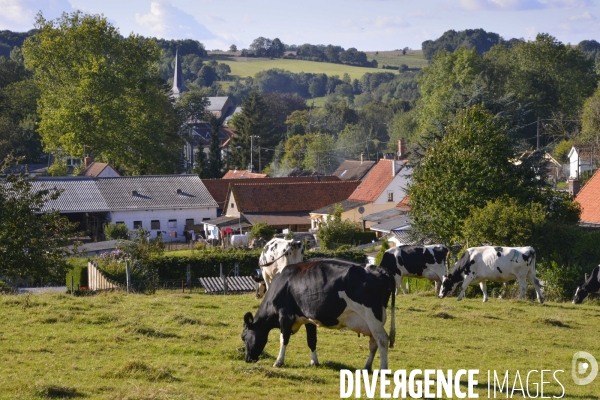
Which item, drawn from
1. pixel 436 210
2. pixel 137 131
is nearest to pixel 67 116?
pixel 137 131

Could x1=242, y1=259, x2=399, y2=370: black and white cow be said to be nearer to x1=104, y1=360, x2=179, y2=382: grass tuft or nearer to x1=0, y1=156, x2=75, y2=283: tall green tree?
x1=104, y1=360, x2=179, y2=382: grass tuft

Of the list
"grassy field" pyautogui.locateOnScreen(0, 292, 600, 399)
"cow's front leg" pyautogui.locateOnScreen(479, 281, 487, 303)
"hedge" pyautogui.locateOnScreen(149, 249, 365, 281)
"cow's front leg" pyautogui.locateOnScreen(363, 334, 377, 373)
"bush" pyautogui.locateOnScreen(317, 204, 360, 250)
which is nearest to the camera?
"grassy field" pyautogui.locateOnScreen(0, 292, 600, 399)

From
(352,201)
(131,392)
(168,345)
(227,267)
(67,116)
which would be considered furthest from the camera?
(67,116)

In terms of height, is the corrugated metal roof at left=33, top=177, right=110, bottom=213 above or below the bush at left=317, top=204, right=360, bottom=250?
above

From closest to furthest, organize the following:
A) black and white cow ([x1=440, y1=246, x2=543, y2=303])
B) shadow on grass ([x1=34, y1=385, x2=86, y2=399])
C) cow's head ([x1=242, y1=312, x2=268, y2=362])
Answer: shadow on grass ([x1=34, y1=385, x2=86, y2=399])
cow's head ([x1=242, y1=312, x2=268, y2=362])
black and white cow ([x1=440, y1=246, x2=543, y2=303])

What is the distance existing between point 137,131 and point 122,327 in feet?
177

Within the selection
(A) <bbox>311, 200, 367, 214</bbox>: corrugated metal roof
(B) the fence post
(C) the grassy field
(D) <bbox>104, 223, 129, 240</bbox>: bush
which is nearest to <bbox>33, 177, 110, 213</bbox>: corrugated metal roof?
(D) <bbox>104, 223, 129, 240</bbox>: bush

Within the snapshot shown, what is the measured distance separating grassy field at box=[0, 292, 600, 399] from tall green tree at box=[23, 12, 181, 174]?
48.8m

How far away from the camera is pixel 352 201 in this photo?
5841cm

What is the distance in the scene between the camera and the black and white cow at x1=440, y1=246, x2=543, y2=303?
21.5 m

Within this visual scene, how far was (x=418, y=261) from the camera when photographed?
22.6 m

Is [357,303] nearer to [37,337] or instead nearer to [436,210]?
[37,337]

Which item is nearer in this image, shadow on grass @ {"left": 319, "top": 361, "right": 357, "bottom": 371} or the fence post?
shadow on grass @ {"left": 319, "top": 361, "right": 357, "bottom": 371}

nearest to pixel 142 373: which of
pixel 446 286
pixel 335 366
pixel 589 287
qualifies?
pixel 335 366
